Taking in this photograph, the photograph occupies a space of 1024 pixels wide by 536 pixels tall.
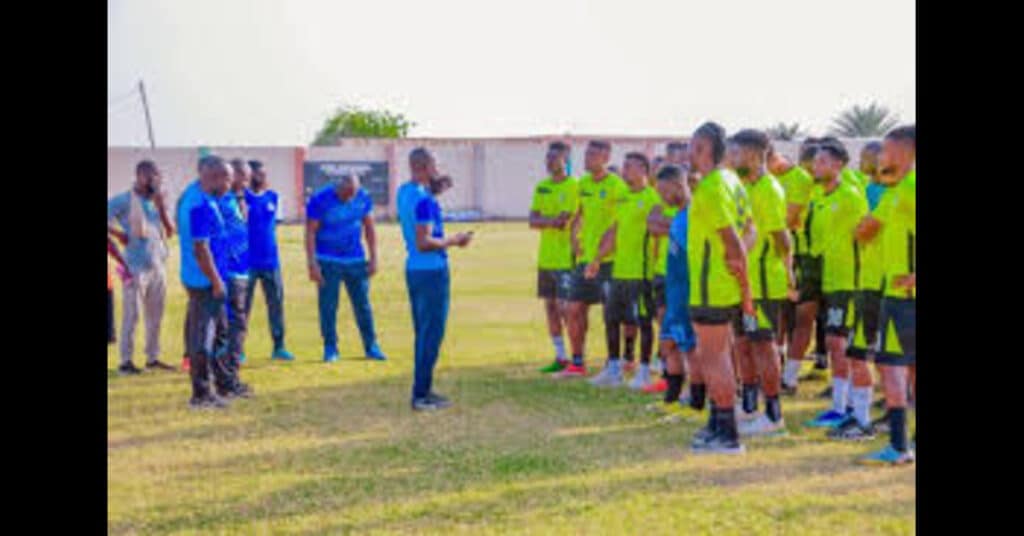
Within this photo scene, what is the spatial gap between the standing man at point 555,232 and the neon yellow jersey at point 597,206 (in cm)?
25

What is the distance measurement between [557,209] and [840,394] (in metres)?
3.42

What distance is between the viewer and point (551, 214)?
11.3 m

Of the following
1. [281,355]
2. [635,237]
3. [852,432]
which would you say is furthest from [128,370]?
[852,432]

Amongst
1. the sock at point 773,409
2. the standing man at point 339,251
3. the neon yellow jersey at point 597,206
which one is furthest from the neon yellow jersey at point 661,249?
the standing man at point 339,251

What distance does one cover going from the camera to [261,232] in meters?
12.4

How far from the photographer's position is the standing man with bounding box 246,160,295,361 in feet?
40.9

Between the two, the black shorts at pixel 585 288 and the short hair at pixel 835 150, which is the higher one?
the short hair at pixel 835 150

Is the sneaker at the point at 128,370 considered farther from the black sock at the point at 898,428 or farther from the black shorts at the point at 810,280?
the black sock at the point at 898,428

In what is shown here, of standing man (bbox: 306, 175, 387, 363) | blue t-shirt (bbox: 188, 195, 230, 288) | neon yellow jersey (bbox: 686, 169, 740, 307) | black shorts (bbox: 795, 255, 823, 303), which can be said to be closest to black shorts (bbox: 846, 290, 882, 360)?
neon yellow jersey (bbox: 686, 169, 740, 307)

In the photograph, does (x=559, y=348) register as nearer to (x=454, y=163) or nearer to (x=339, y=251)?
(x=339, y=251)

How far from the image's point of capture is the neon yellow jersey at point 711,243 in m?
7.67
